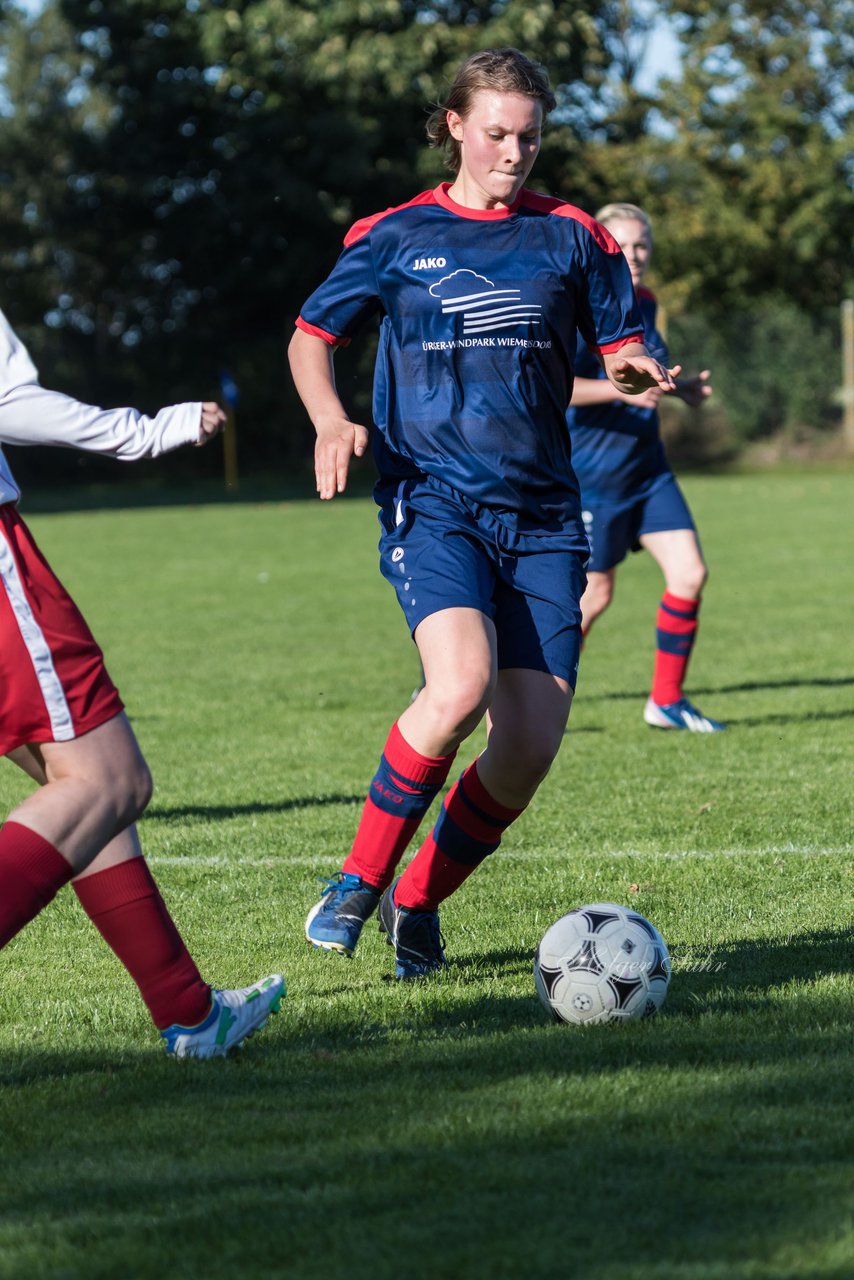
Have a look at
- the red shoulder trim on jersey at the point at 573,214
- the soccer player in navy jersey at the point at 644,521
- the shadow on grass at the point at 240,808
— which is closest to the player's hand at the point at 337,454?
the red shoulder trim on jersey at the point at 573,214

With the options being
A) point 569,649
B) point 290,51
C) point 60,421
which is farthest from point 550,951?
point 290,51

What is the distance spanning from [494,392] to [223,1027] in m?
1.63

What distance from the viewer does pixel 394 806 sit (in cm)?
410

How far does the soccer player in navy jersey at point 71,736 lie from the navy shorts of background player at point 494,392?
1057 mm

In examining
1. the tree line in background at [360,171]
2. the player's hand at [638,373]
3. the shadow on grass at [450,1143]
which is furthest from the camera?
the tree line in background at [360,171]

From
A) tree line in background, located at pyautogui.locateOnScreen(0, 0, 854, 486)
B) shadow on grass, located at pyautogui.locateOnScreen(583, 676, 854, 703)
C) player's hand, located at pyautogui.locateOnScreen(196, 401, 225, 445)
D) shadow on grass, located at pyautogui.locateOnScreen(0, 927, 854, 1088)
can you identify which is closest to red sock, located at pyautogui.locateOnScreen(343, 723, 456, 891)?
shadow on grass, located at pyautogui.locateOnScreen(0, 927, 854, 1088)

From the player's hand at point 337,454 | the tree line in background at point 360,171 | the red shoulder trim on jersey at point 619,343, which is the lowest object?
the tree line in background at point 360,171

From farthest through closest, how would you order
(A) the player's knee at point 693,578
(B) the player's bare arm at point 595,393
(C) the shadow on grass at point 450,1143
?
(A) the player's knee at point 693,578
(B) the player's bare arm at point 595,393
(C) the shadow on grass at point 450,1143

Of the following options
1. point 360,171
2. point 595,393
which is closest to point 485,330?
point 595,393

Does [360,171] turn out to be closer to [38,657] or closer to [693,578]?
[693,578]

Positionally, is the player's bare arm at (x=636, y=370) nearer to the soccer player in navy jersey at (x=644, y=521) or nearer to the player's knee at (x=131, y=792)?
the player's knee at (x=131, y=792)

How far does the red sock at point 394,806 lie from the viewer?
4066mm

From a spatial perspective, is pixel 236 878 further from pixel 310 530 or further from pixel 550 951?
pixel 310 530

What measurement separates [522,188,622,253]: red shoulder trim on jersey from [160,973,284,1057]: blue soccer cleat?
201 cm
